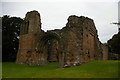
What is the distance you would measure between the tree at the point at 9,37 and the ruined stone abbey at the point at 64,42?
677 centimetres

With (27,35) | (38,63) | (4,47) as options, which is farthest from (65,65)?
(4,47)

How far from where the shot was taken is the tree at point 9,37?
36219 millimetres

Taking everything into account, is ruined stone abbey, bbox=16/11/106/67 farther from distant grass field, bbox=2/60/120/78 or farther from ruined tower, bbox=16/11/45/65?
distant grass field, bbox=2/60/120/78

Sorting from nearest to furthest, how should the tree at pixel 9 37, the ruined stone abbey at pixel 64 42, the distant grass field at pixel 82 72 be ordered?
the distant grass field at pixel 82 72 → the ruined stone abbey at pixel 64 42 → the tree at pixel 9 37

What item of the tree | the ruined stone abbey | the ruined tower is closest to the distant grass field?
the ruined stone abbey

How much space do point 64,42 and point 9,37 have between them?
643 inches

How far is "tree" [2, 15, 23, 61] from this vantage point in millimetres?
36219

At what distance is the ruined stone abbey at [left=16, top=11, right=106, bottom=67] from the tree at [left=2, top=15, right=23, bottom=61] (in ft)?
22.2

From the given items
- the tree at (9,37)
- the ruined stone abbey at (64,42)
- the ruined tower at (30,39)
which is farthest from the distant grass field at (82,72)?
the tree at (9,37)

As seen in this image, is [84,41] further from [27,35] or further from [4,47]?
[4,47]

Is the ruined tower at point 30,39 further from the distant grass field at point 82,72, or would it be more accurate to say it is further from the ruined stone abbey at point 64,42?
the distant grass field at point 82,72

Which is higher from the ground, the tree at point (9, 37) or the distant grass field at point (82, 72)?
the tree at point (9, 37)

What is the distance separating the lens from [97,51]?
96.1 ft

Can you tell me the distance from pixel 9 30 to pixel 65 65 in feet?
61.8
